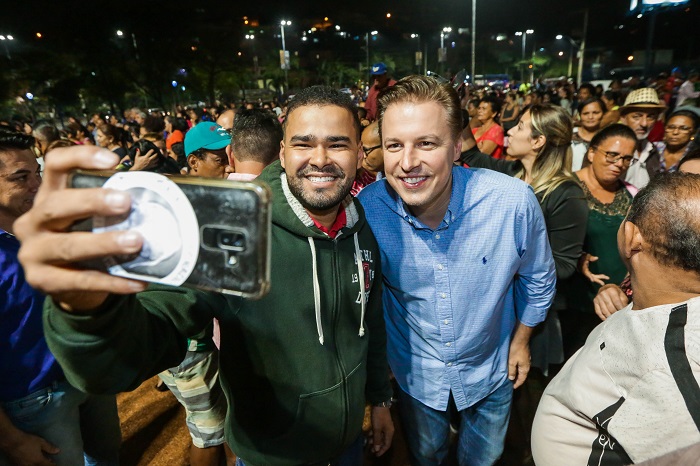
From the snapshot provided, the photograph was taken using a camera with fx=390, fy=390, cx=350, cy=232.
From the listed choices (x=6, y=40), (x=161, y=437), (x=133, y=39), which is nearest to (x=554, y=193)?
(x=161, y=437)

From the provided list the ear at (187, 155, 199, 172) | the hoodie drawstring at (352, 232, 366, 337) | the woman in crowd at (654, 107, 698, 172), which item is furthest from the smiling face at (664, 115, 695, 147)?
the ear at (187, 155, 199, 172)

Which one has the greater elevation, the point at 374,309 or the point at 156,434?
the point at 374,309

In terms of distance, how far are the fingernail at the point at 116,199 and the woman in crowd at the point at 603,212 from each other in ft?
10.4

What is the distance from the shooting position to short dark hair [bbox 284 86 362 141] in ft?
5.77

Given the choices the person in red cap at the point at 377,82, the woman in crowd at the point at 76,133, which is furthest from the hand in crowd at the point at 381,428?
the woman in crowd at the point at 76,133

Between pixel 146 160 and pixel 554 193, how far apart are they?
14.5 ft

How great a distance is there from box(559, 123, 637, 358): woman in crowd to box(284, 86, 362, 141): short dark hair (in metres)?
2.23

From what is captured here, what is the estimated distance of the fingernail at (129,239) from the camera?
754 millimetres

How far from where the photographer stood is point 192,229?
2.63 feet

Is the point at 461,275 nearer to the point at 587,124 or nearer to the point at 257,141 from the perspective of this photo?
the point at 257,141

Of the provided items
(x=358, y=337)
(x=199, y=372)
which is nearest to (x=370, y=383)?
(x=358, y=337)

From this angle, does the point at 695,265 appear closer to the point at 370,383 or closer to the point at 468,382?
the point at 468,382

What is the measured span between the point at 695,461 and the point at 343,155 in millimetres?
1473

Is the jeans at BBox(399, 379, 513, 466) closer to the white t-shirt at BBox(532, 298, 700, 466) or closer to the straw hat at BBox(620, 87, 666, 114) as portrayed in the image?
the white t-shirt at BBox(532, 298, 700, 466)
